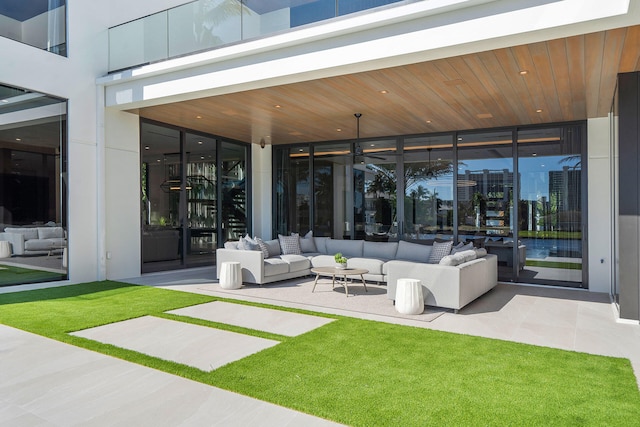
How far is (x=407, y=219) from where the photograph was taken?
973 cm

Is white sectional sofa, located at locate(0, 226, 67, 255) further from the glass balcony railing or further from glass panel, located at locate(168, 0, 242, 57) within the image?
glass panel, located at locate(168, 0, 242, 57)

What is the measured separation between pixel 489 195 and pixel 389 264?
3.95 meters

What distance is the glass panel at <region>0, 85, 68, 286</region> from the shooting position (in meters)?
6.75

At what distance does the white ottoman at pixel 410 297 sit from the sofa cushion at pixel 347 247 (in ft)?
11.6

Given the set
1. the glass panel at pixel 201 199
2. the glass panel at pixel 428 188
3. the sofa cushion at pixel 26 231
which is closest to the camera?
the sofa cushion at pixel 26 231

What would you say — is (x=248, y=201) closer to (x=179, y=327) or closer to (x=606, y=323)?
(x=179, y=327)

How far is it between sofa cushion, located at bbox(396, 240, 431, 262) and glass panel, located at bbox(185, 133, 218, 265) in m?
4.82

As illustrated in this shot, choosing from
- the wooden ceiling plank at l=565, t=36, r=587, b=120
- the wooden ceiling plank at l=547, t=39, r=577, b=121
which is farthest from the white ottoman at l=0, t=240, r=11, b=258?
the wooden ceiling plank at l=565, t=36, r=587, b=120

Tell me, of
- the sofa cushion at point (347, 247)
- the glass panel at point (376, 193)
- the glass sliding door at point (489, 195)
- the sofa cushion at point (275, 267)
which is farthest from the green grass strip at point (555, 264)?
the sofa cushion at point (275, 267)

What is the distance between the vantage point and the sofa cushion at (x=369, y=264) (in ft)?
25.6

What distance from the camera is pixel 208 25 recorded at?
683 centimetres

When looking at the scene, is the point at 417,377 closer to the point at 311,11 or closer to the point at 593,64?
the point at 593,64

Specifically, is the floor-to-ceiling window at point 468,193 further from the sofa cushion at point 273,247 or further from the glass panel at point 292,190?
the sofa cushion at point 273,247

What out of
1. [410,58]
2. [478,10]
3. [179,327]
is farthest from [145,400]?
[478,10]
